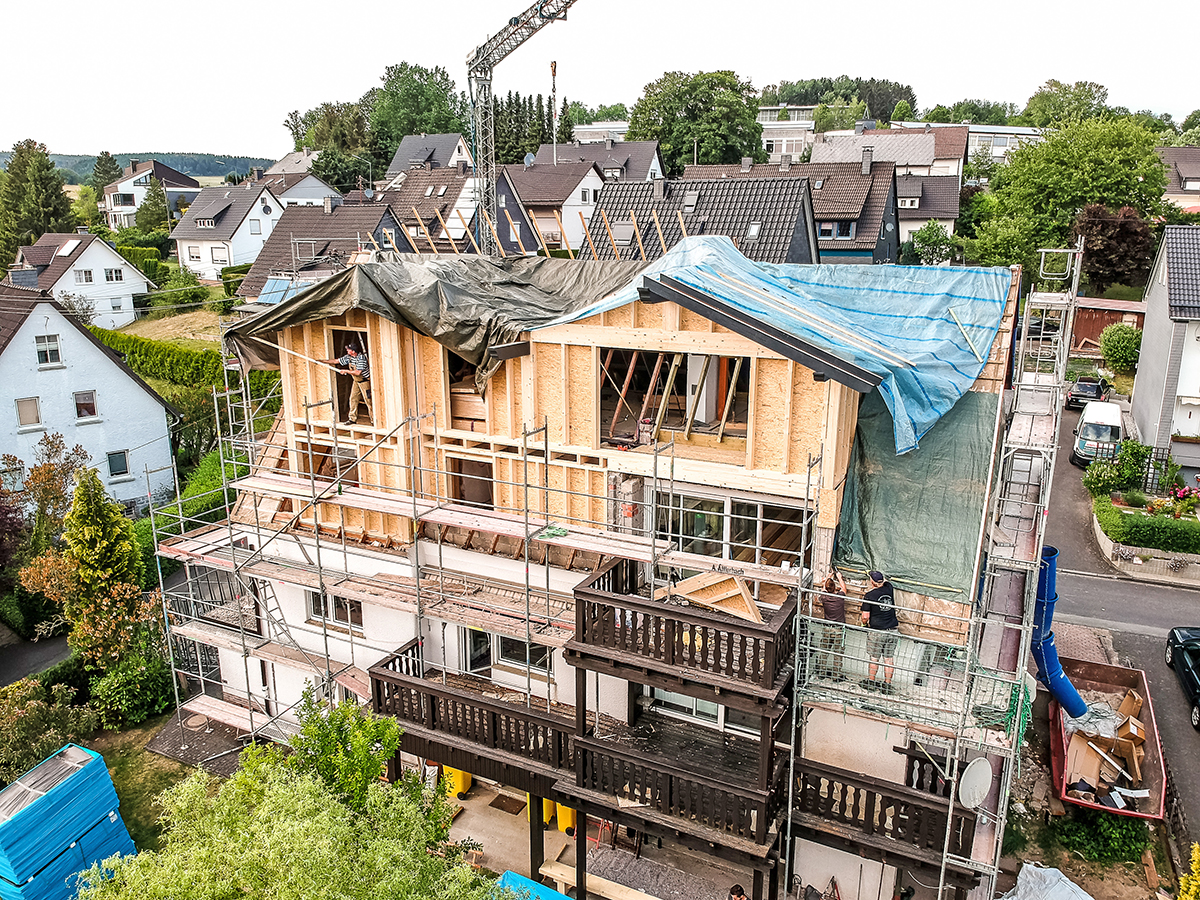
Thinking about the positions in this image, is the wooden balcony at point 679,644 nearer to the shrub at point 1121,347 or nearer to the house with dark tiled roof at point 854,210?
the house with dark tiled roof at point 854,210

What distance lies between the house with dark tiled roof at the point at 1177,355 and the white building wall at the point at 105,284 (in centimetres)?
5419

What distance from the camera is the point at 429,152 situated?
79.4m

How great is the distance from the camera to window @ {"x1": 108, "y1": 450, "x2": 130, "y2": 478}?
102 ft

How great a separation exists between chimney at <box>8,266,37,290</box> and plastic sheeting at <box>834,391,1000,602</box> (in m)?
46.9

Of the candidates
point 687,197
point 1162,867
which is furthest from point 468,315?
point 687,197

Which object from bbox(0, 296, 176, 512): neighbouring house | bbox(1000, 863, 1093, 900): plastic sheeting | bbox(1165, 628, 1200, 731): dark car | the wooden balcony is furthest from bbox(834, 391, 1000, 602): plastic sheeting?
bbox(0, 296, 176, 512): neighbouring house

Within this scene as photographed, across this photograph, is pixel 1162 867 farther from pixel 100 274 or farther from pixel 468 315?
pixel 100 274

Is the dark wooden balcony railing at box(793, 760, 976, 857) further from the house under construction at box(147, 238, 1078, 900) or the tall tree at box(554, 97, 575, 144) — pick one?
the tall tree at box(554, 97, 575, 144)

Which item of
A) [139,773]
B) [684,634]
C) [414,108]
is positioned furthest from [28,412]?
[414,108]

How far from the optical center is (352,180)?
82.7m

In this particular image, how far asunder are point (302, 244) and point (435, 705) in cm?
3879

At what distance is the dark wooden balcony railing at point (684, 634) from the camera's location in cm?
1135

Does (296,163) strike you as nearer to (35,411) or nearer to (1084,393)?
(35,411)

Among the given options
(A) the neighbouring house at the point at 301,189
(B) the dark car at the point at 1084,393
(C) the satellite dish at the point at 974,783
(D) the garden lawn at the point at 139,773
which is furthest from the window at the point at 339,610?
(A) the neighbouring house at the point at 301,189
